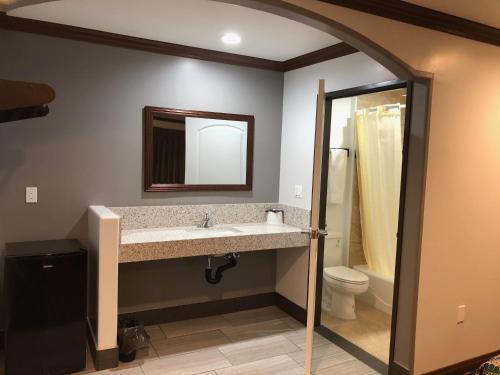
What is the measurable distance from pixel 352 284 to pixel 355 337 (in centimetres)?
44

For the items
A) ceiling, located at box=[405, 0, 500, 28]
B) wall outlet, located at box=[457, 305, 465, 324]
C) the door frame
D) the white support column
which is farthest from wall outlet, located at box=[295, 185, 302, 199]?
ceiling, located at box=[405, 0, 500, 28]

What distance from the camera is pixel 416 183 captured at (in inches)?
101

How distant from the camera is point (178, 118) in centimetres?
351

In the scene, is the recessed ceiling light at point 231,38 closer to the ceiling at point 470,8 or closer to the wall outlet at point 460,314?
the ceiling at point 470,8

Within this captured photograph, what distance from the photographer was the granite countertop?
2.91m

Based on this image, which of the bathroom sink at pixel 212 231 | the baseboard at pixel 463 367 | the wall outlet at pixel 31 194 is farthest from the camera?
the bathroom sink at pixel 212 231

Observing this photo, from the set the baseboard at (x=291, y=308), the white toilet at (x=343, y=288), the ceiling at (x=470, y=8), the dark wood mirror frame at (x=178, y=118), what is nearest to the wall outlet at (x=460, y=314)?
the white toilet at (x=343, y=288)

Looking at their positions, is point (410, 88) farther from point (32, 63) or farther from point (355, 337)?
point (32, 63)

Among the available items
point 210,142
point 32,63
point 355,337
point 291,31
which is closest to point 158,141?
point 210,142

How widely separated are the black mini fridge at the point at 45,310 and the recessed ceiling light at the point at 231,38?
1.86m

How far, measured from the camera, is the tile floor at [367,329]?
327cm

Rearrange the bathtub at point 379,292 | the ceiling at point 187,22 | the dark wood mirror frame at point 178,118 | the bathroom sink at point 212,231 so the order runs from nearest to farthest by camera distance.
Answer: the ceiling at point 187,22 → the bathroom sink at point 212,231 → the dark wood mirror frame at point 178,118 → the bathtub at point 379,292

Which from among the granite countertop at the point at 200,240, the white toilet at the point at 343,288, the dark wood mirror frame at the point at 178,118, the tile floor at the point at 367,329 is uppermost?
the dark wood mirror frame at the point at 178,118

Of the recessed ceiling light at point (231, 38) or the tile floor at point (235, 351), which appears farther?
the recessed ceiling light at point (231, 38)
